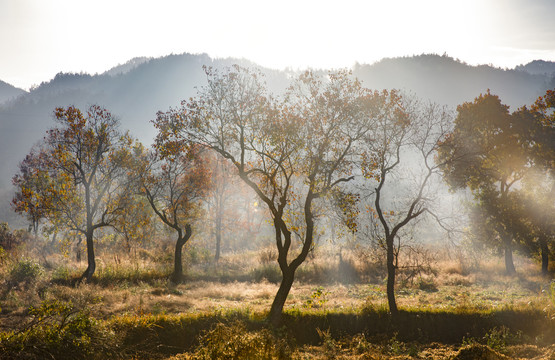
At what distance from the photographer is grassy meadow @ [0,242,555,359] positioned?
7.21 m

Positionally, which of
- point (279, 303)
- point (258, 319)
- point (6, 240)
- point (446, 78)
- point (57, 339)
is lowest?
point (258, 319)

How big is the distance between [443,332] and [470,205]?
18845 mm

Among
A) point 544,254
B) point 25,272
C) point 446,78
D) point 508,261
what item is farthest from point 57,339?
point 446,78

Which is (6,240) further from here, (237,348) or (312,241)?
(237,348)

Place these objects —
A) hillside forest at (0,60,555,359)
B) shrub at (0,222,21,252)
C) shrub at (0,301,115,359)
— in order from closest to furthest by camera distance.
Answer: shrub at (0,301,115,359), hillside forest at (0,60,555,359), shrub at (0,222,21,252)

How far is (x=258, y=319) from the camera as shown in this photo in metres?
11.1

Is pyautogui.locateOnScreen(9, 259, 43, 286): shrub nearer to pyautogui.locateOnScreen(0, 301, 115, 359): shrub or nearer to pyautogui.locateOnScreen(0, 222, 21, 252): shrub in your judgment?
pyautogui.locateOnScreen(0, 222, 21, 252): shrub

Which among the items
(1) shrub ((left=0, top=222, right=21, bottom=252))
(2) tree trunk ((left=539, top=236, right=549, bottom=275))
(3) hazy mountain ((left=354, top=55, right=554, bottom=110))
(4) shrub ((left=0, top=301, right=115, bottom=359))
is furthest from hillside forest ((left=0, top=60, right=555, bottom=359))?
(3) hazy mountain ((left=354, top=55, right=554, bottom=110))

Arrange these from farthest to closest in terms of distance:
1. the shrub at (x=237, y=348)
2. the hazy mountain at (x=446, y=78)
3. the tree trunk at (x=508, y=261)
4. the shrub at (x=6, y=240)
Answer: the hazy mountain at (x=446, y=78) → the shrub at (x=6, y=240) → the tree trunk at (x=508, y=261) → the shrub at (x=237, y=348)

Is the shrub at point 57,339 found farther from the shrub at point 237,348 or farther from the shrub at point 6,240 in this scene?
the shrub at point 6,240

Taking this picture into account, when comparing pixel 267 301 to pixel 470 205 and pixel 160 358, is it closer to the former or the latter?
pixel 160 358

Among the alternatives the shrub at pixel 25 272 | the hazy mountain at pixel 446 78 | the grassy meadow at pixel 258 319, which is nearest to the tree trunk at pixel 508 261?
the grassy meadow at pixel 258 319

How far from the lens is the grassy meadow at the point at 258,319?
284 inches

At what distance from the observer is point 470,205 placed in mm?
26641
